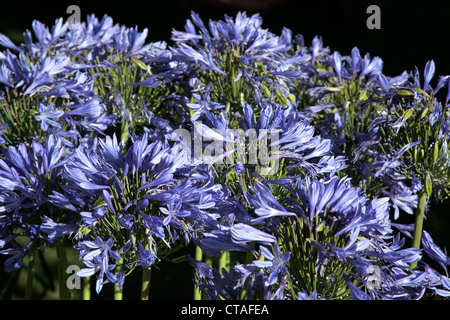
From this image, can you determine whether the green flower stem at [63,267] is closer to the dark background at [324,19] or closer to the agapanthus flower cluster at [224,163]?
Result: the agapanthus flower cluster at [224,163]

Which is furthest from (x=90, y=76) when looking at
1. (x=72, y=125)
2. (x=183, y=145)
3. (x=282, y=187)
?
(x=282, y=187)

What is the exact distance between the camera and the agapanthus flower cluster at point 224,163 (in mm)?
924

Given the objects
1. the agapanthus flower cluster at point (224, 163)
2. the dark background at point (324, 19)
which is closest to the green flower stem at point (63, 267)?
the agapanthus flower cluster at point (224, 163)

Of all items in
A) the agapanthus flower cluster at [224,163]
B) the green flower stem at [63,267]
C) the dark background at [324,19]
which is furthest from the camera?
the dark background at [324,19]

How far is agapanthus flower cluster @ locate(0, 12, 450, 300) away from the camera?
0.92 metres

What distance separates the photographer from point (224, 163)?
1102 millimetres

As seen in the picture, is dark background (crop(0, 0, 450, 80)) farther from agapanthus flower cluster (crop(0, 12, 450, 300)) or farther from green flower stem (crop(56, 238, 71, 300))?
green flower stem (crop(56, 238, 71, 300))

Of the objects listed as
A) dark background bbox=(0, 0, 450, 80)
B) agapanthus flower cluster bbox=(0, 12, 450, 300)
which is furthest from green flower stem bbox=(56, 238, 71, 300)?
dark background bbox=(0, 0, 450, 80)

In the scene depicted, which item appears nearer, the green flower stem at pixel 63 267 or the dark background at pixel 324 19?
the green flower stem at pixel 63 267

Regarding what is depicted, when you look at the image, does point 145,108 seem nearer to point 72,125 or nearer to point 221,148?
point 72,125

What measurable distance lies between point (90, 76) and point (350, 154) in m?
0.68

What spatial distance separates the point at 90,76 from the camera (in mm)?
1394

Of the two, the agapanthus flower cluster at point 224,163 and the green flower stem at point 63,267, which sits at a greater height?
the agapanthus flower cluster at point 224,163
